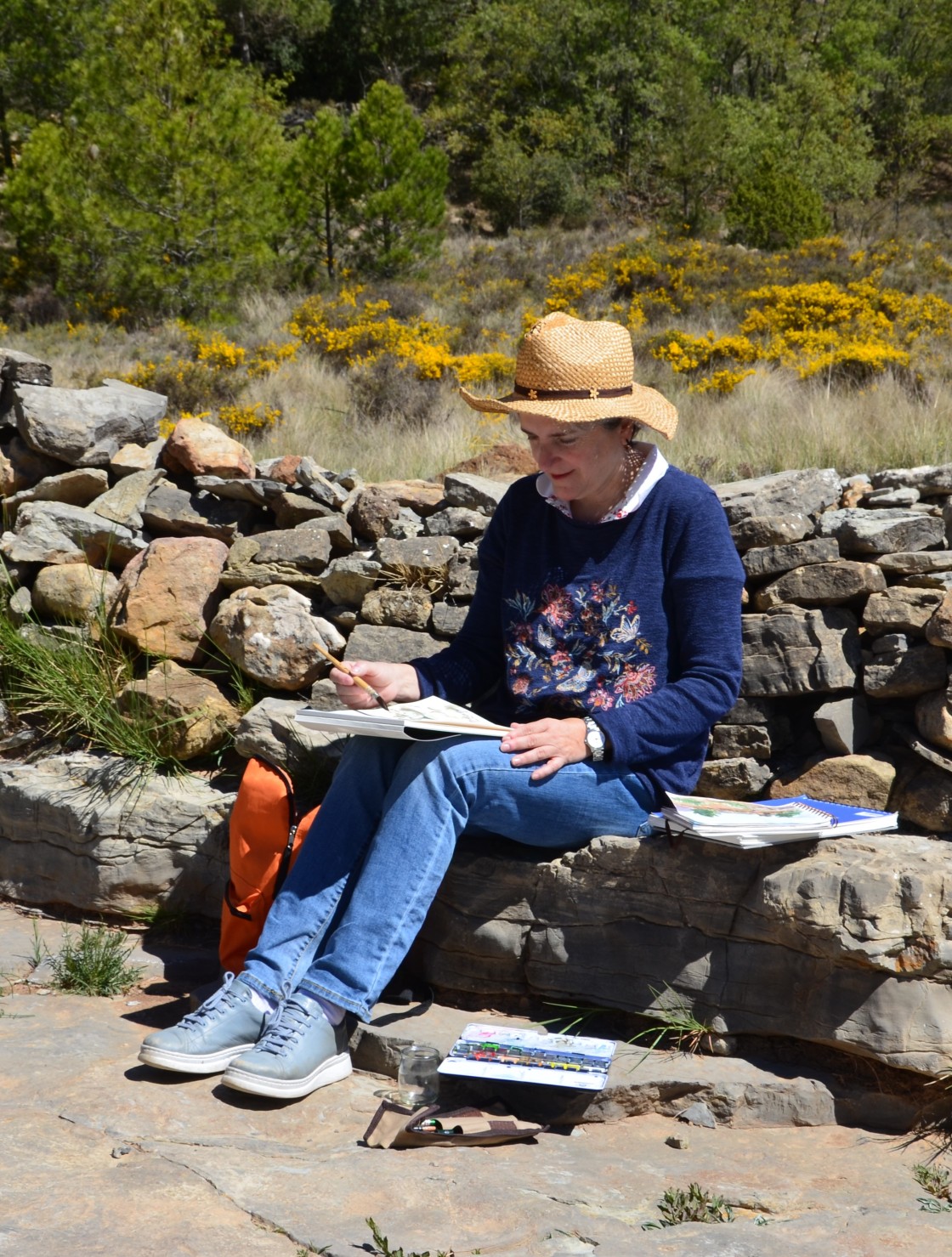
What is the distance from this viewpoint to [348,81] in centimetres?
2666

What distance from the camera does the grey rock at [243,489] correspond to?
4625 mm

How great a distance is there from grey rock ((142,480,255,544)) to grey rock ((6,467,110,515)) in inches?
11.1

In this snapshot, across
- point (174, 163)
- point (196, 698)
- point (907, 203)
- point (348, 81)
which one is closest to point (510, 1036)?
point (196, 698)

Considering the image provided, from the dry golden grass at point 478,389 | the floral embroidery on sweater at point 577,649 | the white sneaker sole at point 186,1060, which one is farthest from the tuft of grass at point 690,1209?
the dry golden grass at point 478,389

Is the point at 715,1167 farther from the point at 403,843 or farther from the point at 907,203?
the point at 907,203

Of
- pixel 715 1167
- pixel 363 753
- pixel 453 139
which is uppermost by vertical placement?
pixel 453 139

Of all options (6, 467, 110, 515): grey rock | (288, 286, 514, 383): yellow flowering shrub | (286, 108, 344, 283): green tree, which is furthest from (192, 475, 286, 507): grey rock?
(286, 108, 344, 283): green tree

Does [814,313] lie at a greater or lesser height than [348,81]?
lesser

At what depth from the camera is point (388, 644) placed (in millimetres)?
4004

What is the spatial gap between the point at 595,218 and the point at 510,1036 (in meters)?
20.0

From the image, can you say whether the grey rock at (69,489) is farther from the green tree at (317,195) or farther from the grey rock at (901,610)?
the green tree at (317,195)

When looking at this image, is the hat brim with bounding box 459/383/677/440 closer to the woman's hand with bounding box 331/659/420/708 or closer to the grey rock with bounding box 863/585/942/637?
the woman's hand with bounding box 331/659/420/708

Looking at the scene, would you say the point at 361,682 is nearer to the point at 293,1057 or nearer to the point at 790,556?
the point at 293,1057

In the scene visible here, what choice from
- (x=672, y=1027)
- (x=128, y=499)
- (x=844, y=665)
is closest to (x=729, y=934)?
(x=672, y=1027)
